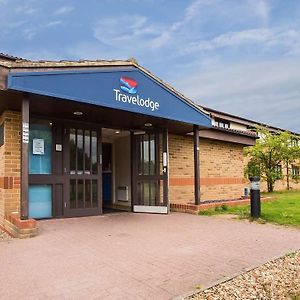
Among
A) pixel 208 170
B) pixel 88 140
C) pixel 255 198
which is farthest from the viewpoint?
pixel 208 170

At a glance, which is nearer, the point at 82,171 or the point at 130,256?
the point at 130,256

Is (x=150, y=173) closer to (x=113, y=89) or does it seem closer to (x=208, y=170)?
(x=113, y=89)

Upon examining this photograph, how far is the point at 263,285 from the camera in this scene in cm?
441

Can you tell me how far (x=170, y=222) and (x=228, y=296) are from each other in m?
4.90

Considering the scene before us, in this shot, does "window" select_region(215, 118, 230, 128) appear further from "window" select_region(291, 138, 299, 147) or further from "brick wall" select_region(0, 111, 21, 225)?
"brick wall" select_region(0, 111, 21, 225)

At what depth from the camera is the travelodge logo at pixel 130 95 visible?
824cm

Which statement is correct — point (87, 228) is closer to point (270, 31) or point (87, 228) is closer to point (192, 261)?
point (192, 261)

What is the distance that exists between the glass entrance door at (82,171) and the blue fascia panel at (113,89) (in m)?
2.10

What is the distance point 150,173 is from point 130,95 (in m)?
3.14

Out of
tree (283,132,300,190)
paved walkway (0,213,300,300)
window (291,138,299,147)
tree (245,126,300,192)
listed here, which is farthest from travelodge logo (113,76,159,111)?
window (291,138,299,147)

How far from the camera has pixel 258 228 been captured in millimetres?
8117

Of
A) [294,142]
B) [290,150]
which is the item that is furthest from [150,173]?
[294,142]

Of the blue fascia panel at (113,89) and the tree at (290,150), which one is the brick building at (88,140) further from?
the tree at (290,150)

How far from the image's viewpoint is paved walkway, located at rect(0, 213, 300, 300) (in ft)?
13.3
